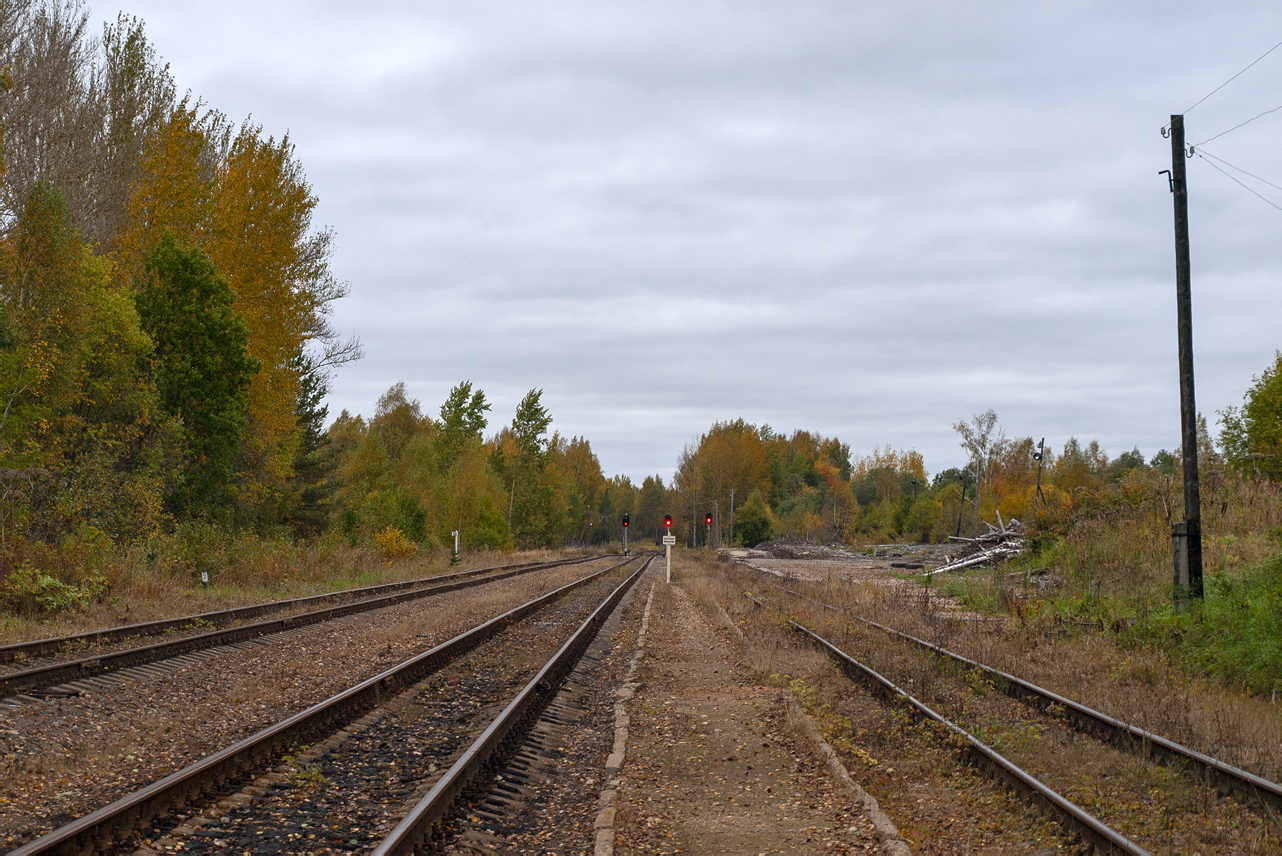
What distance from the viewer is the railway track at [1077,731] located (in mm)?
6227

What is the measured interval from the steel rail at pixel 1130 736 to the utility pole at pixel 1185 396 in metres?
4.51

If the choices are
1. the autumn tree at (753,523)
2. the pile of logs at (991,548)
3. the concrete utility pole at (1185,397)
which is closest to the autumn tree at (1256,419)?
the pile of logs at (991,548)

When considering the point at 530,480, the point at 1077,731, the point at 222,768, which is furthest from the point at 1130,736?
the point at 530,480

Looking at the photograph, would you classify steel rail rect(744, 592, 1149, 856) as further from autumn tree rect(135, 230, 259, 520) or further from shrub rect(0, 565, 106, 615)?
autumn tree rect(135, 230, 259, 520)

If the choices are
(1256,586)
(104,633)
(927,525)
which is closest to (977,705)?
(1256,586)

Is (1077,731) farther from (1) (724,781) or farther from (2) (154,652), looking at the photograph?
(2) (154,652)

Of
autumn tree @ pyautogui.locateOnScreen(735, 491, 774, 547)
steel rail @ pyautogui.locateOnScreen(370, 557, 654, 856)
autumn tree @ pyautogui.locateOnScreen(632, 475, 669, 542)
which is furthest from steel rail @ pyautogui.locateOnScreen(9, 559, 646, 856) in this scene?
autumn tree @ pyautogui.locateOnScreen(632, 475, 669, 542)

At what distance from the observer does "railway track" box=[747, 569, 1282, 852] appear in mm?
6227

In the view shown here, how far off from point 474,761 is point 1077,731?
5972mm

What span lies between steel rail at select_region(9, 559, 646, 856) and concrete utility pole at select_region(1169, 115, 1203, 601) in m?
11.8

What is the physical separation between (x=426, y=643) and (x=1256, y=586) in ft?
41.5

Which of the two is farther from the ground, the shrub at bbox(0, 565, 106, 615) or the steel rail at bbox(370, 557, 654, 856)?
the shrub at bbox(0, 565, 106, 615)

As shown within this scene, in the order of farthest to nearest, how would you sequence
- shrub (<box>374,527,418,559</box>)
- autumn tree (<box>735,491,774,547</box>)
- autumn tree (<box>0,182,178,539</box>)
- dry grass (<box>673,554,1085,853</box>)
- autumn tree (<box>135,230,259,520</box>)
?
autumn tree (<box>735,491,774,547</box>) → shrub (<box>374,527,418,559</box>) → autumn tree (<box>135,230,259,520</box>) → autumn tree (<box>0,182,178,539</box>) → dry grass (<box>673,554,1085,853</box>)

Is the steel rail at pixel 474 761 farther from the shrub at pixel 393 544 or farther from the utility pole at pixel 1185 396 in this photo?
the shrub at pixel 393 544
